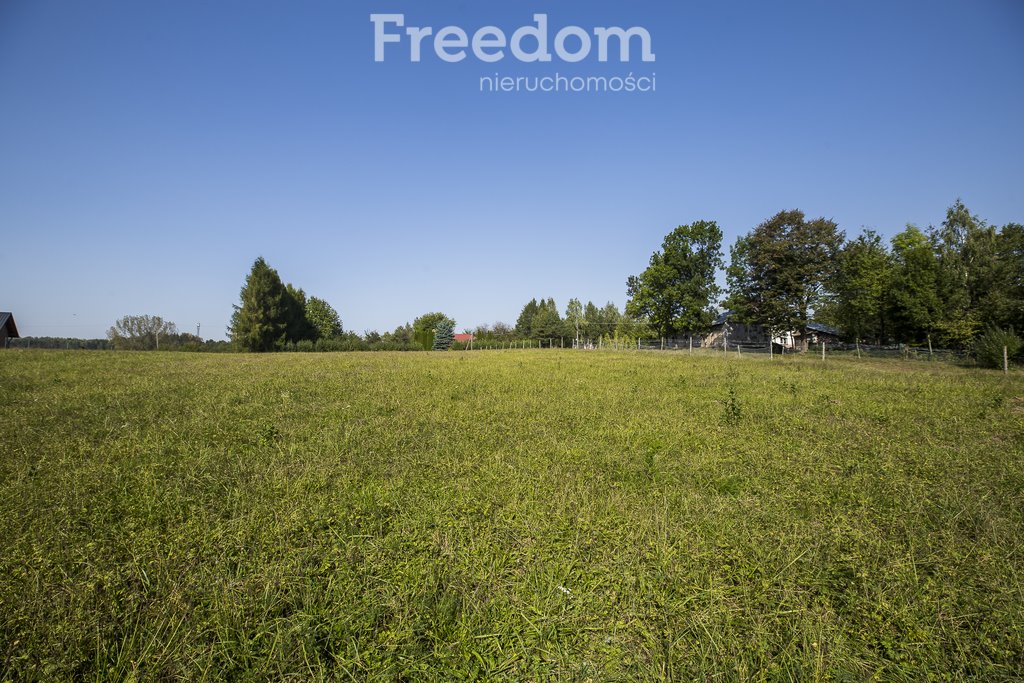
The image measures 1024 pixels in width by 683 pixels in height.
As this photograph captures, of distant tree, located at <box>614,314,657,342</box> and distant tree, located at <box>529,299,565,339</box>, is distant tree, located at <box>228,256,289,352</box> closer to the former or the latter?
distant tree, located at <box>529,299,565,339</box>

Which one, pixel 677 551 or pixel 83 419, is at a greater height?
pixel 83 419

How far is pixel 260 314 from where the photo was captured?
5316 centimetres

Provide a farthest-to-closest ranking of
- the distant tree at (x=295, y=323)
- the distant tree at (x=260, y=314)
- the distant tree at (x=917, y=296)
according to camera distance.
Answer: the distant tree at (x=295, y=323) < the distant tree at (x=260, y=314) < the distant tree at (x=917, y=296)

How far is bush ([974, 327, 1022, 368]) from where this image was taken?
2245 centimetres

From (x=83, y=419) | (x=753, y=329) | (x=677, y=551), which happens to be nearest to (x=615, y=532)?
(x=677, y=551)

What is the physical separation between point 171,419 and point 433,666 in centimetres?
814

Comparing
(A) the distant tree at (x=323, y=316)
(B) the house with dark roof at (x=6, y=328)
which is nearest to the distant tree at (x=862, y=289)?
(A) the distant tree at (x=323, y=316)

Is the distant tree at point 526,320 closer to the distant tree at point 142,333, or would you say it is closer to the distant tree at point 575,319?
the distant tree at point 575,319

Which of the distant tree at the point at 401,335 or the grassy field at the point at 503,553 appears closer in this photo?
the grassy field at the point at 503,553

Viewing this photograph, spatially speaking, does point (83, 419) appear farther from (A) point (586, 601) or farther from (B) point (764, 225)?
(B) point (764, 225)

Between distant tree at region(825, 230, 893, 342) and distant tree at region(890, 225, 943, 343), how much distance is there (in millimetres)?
1431

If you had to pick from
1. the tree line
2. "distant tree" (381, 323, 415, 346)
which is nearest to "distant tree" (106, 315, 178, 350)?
the tree line

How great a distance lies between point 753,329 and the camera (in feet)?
195

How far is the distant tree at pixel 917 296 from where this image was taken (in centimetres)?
3481
